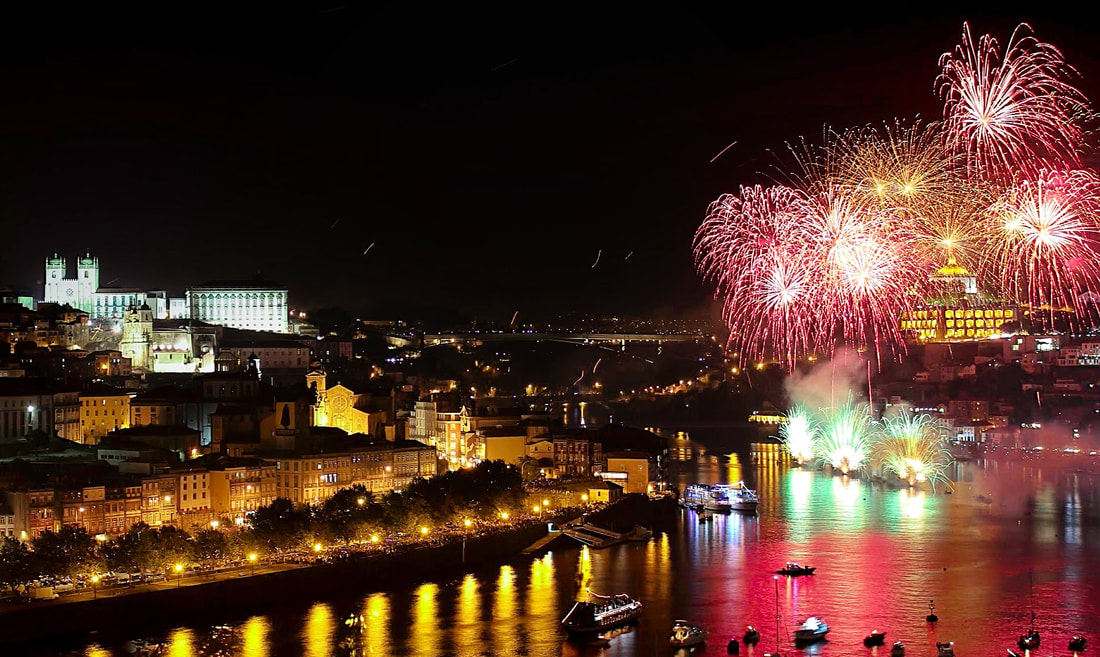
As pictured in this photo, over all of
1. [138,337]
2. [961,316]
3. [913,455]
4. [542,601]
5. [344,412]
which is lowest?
[542,601]

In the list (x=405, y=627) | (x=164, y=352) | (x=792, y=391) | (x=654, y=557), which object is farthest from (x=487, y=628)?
(x=792, y=391)

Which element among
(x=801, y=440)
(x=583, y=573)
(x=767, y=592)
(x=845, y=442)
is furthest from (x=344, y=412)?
(x=801, y=440)

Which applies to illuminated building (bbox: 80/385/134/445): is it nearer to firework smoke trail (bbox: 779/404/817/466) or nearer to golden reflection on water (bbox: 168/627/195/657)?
golden reflection on water (bbox: 168/627/195/657)

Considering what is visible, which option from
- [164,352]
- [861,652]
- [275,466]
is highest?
[164,352]

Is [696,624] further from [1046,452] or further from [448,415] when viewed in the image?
[1046,452]

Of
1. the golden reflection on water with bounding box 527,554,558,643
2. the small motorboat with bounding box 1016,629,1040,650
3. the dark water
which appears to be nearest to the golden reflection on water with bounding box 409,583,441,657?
the dark water

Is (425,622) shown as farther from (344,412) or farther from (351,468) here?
(344,412)
